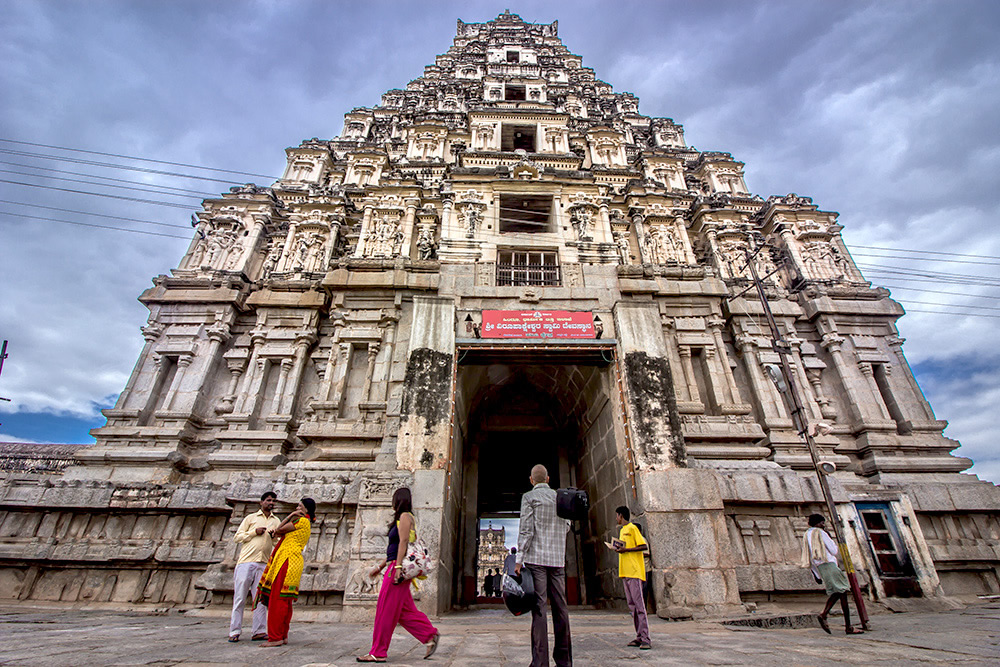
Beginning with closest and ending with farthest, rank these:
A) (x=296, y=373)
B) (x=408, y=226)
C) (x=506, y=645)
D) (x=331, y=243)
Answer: (x=506, y=645)
(x=296, y=373)
(x=408, y=226)
(x=331, y=243)

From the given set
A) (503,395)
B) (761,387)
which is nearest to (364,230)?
(503,395)

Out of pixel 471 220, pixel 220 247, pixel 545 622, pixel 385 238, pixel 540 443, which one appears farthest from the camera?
pixel 220 247

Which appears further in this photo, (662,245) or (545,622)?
(662,245)

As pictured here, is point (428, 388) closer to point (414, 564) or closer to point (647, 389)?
point (647, 389)

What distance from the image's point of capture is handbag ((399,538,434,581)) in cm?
461

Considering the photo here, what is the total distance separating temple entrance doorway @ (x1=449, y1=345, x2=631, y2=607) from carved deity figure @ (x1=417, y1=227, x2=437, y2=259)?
626 cm

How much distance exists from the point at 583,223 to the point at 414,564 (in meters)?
12.4

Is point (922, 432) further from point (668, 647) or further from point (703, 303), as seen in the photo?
point (668, 647)

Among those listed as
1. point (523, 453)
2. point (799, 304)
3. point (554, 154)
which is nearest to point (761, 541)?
point (523, 453)

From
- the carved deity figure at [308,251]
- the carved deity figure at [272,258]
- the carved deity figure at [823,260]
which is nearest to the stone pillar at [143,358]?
the carved deity figure at [272,258]

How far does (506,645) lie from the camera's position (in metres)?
5.54

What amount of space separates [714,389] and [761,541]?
19.0 ft

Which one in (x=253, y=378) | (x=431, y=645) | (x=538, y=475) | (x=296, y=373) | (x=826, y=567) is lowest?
(x=431, y=645)

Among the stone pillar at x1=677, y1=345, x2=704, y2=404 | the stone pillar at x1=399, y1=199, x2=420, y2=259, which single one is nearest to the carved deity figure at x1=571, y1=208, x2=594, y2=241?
the stone pillar at x1=677, y1=345, x2=704, y2=404
